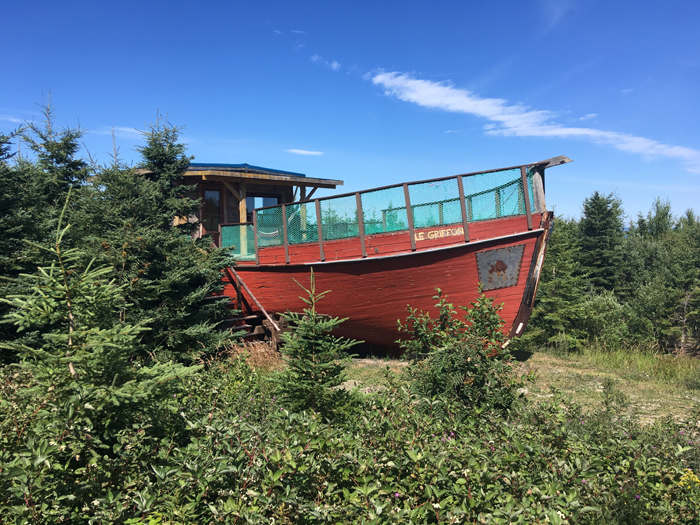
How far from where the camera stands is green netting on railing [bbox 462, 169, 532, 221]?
814 cm

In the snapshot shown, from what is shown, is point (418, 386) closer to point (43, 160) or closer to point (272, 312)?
point (272, 312)

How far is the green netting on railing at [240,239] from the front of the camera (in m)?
10.3

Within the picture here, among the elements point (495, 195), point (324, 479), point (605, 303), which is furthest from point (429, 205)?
point (605, 303)

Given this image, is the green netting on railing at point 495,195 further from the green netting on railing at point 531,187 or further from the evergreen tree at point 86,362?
the evergreen tree at point 86,362

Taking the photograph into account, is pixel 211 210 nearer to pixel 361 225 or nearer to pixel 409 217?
pixel 361 225

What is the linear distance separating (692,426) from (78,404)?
474 centimetres

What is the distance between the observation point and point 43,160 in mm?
14273

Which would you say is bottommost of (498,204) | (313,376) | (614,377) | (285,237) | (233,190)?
(614,377)

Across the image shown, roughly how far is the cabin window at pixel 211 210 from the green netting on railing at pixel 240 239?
9.86 ft

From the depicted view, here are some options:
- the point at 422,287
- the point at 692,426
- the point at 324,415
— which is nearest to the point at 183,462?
the point at 324,415

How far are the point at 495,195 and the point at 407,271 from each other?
7.59 feet

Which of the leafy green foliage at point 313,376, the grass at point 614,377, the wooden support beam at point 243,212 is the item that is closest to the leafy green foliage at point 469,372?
the leafy green foliage at point 313,376

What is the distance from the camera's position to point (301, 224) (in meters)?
9.46

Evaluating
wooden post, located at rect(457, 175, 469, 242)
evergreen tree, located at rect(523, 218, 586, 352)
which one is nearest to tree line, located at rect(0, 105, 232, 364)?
wooden post, located at rect(457, 175, 469, 242)
